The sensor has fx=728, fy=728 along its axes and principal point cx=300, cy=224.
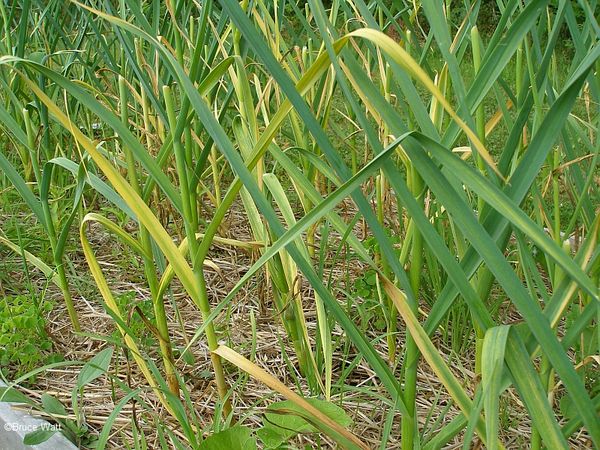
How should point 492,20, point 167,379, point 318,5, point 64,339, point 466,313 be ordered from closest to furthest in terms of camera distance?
point 318,5, point 167,379, point 466,313, point 64,339, point 492,20

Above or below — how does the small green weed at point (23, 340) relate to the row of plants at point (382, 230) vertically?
below

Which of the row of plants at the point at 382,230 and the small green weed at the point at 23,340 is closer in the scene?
the row of plants at the point at 382,230

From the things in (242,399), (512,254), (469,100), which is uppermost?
(469,100)

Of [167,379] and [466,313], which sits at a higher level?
[466,313]

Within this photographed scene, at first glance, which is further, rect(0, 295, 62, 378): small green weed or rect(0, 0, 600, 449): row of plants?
rect(0, 295, 62, 378): small green weed

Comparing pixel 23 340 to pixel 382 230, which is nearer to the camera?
pixel 382 230

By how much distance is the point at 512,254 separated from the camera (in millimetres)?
1782

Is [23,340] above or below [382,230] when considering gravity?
below

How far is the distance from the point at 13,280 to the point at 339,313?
45.1 inches

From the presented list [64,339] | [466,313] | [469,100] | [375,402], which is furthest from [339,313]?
[64,339]

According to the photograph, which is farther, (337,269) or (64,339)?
(337,269)

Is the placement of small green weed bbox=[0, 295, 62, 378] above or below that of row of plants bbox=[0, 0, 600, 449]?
below

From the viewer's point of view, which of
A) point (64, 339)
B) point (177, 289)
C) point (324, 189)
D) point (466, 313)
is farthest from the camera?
point (324, 189)

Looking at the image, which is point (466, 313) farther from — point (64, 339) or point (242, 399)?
point (64, 339)
